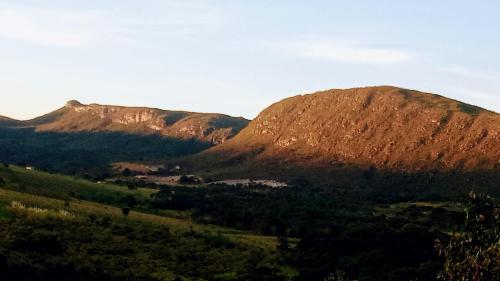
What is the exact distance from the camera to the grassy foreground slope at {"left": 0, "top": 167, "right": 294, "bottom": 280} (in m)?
52.7

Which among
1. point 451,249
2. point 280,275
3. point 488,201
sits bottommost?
point 280,275

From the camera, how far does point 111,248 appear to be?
62.0 metres

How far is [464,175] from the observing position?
594 ft

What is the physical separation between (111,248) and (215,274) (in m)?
11.6

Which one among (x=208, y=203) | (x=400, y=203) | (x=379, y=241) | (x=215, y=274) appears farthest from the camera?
(x=400, y=203)

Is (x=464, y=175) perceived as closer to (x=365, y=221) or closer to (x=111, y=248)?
(x=365, y=221)

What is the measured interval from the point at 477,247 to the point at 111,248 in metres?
43.3

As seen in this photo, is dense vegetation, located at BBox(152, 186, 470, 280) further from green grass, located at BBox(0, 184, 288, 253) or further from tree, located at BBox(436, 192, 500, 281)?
tree, located at BBox(436, 192, 500, 281)

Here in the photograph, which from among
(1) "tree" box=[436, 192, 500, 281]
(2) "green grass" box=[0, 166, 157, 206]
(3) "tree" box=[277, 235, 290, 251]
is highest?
(1) "tree" box=[436, 192, 500, 281]

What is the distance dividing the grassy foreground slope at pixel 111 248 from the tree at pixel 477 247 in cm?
3244

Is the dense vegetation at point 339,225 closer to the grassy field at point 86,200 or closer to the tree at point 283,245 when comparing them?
the tree at point 283,245

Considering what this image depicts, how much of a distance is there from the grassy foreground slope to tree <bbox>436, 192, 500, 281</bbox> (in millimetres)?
32440

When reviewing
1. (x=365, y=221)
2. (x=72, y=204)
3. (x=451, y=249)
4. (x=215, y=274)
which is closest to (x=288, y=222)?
(x=365, y=221)

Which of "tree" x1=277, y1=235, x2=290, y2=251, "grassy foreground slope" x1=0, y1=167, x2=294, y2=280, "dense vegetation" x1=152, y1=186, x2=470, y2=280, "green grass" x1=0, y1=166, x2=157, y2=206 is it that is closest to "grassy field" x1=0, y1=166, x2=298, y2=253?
"green grass" x1=0, y1=166, x2=157, y2=206
